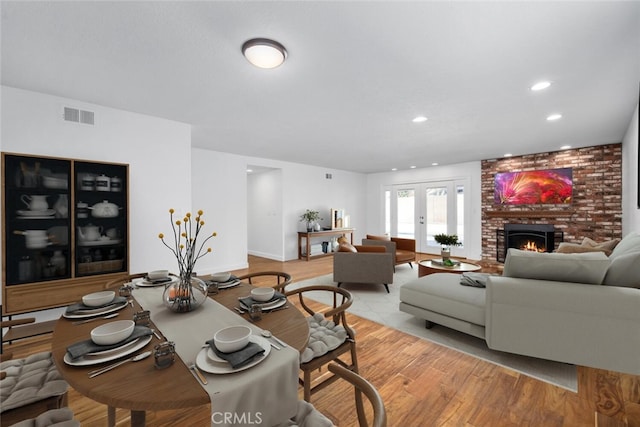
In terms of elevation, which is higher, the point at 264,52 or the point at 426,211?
the point at 264,52

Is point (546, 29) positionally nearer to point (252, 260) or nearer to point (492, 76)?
point (492, 76)

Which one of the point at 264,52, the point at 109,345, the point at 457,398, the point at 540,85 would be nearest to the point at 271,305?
the point at 109,345

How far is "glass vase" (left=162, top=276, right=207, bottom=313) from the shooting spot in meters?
1.50

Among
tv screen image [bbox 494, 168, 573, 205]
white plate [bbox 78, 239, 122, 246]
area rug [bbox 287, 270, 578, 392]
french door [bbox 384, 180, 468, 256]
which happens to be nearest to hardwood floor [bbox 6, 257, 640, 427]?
area rug [bbox 287, 270, 578, 392]

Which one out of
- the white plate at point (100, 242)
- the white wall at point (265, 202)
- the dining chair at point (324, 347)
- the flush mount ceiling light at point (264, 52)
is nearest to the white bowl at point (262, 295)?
the dining chair at point (324, 347)

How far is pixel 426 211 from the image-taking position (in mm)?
7492

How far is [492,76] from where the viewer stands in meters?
2.36

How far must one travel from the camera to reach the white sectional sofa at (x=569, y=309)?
187cm

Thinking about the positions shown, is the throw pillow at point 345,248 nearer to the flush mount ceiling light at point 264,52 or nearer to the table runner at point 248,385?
the flush mount ceiling light at point 264,52

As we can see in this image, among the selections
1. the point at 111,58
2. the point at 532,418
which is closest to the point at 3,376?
the point at 111,58

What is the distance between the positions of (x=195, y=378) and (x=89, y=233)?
9.33 ft

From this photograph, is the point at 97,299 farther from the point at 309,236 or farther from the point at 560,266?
the point at 309,236

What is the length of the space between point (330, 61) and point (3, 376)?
2656mm

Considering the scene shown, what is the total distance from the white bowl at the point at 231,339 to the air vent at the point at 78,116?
10.4 feet
